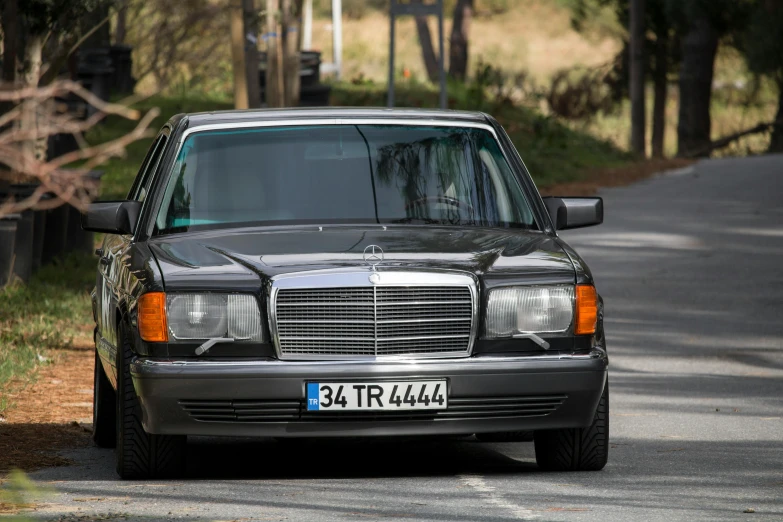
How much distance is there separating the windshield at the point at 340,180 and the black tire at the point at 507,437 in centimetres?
113

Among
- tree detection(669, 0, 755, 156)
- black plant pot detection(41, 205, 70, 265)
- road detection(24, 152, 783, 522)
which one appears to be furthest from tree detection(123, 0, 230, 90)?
road detection(24, 152, 783, 522)

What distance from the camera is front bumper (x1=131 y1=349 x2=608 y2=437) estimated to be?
6.23 m

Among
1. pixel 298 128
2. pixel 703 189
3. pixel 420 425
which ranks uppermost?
pixel 298 128

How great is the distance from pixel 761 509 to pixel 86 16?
42.1 ft

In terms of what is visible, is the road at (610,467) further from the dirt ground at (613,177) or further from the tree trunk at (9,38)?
the dirt ground at (613,177)

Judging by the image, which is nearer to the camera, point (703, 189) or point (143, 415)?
point (143, 415)

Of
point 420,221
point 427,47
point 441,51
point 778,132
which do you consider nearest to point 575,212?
point 420,221

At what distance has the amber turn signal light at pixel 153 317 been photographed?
6.31 metres

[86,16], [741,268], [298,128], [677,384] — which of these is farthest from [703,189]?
[298,128]

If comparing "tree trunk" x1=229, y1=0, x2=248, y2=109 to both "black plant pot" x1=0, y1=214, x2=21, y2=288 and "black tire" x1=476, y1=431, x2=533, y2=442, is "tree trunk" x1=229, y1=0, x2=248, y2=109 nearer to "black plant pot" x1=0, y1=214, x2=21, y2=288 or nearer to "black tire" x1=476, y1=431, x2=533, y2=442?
"black plant pot" x1=0, y1=214, x2=21, y2=288

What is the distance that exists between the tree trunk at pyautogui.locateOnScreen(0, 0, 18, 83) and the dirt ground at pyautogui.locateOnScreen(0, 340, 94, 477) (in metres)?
3.09

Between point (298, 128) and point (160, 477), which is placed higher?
point (298, 128)

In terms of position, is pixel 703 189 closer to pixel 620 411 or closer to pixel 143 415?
pixel 620 411

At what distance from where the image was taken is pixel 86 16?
56.3 feet
